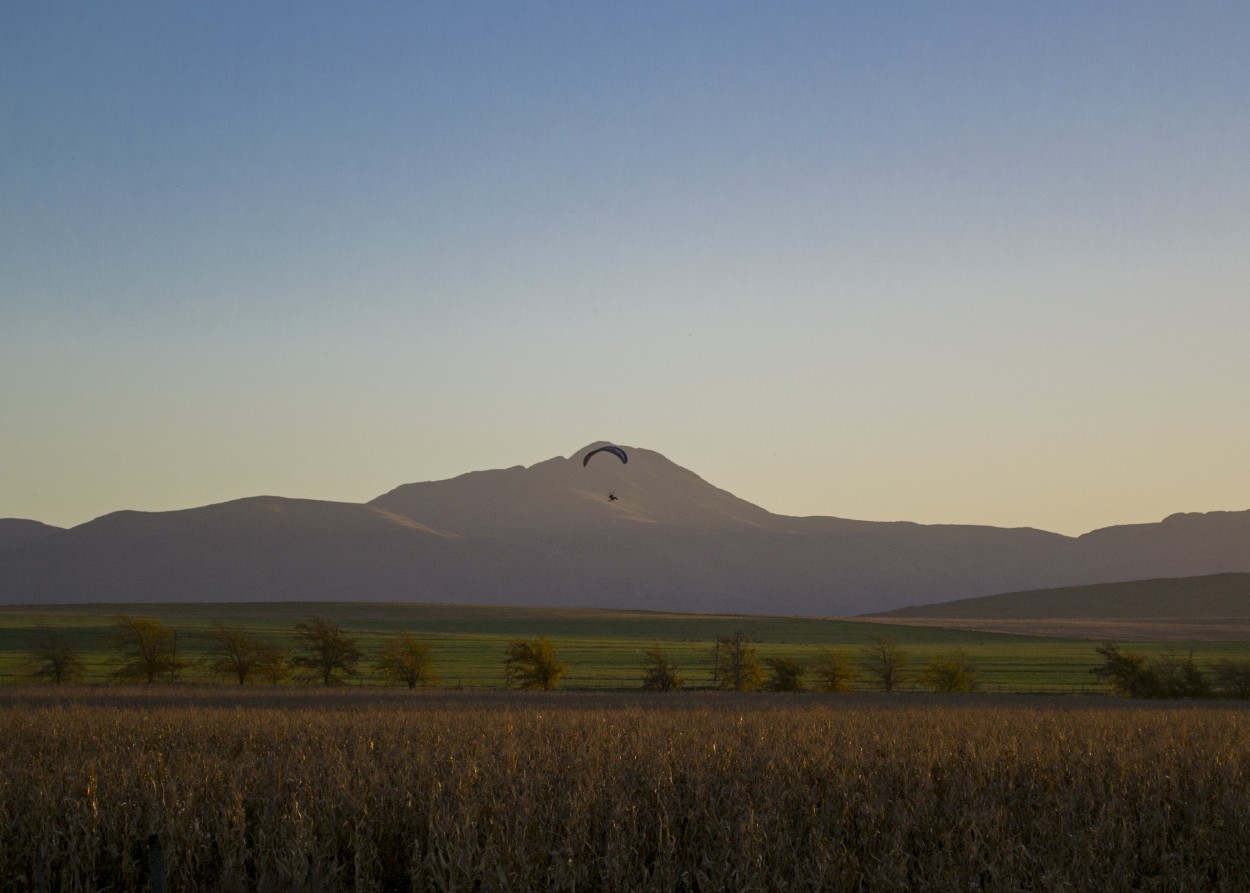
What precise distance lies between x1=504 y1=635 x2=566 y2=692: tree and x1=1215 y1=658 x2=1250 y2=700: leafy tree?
44945 millimetres

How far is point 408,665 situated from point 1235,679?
56398mm

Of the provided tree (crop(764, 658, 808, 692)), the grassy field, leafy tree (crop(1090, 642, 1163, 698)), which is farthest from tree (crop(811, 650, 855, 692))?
leafy tree (crop(1090, 642, 1163, 698))

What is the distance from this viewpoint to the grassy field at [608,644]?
9712 centimetres

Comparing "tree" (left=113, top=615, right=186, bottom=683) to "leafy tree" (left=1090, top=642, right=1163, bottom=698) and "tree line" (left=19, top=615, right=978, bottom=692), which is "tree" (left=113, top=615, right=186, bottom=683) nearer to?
"tree line" (left=19, top=615, right=978, bottom=692)

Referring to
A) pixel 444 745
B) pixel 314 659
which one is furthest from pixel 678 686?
pixel 444 745

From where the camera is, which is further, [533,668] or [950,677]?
[950,677]

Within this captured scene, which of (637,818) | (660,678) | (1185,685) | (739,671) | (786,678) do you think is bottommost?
(1185,685)

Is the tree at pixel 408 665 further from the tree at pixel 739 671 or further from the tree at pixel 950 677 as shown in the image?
the tree at pixel 950 677

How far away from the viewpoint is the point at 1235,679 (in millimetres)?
77938

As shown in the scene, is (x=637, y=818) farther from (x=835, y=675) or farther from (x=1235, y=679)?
(x=1235, y=679)

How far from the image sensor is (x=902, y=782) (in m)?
19.5

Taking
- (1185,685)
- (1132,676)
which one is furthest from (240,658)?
(1185,685)

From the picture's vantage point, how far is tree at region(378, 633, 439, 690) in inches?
3314

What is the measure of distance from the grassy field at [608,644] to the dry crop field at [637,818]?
6427 cm
